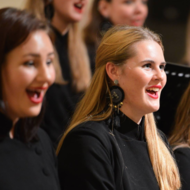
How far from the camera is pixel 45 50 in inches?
50.2

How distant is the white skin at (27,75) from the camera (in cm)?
122

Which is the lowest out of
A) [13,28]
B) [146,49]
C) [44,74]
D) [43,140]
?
[43,140]

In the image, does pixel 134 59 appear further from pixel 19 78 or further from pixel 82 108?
pixel 19 78

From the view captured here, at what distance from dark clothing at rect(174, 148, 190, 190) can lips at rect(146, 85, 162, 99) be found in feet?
1.29

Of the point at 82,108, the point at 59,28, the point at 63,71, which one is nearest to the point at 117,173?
the point at 82,108

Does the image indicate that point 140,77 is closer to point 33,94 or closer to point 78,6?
point 33,94

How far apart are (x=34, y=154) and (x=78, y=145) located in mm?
307

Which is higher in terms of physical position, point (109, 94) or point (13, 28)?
point (13, 28)

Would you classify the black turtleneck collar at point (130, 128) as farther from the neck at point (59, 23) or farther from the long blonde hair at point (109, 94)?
the neck at point (59, 23)

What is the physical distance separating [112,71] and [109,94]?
4.2 inches

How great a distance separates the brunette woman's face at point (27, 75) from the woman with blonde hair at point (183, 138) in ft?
3.23

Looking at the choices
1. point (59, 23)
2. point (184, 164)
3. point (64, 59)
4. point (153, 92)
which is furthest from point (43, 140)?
point (59, 23)

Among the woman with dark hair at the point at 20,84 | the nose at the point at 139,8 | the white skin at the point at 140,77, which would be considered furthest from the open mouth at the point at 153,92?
the nose at the point at 139,8

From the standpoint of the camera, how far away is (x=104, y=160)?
164 cm
